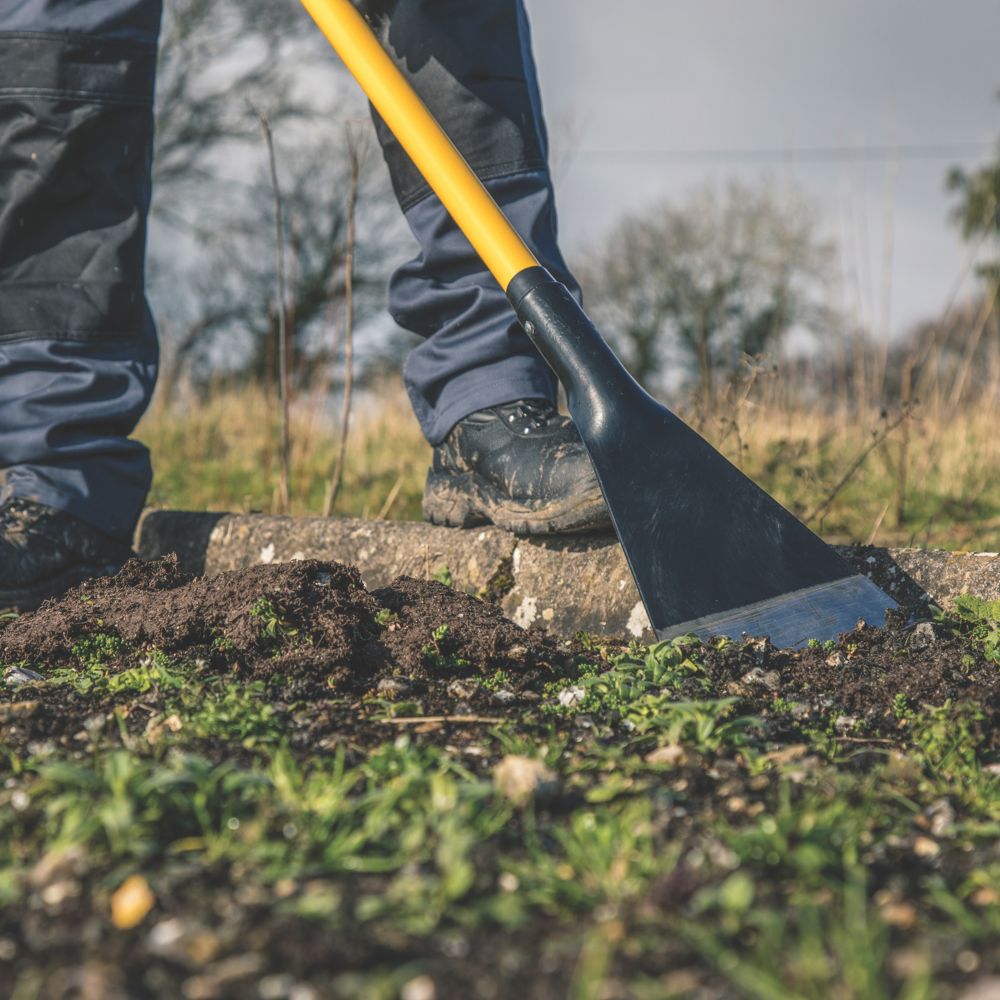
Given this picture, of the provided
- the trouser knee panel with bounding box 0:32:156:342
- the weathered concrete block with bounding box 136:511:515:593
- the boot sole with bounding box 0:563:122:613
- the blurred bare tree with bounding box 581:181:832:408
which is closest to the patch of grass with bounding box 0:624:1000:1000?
the weathered concrete block with bounding box 136:511:515:593

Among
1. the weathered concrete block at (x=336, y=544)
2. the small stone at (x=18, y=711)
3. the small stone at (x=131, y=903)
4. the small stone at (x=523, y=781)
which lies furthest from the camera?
the weathered concrete block at (x=336, y=544)

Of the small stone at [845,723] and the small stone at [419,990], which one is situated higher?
the small stone at [419,990]

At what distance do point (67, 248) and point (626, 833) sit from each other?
2343 millimetres

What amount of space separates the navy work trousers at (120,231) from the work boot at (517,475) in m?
0.07

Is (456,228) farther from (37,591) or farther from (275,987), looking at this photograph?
(275,987)

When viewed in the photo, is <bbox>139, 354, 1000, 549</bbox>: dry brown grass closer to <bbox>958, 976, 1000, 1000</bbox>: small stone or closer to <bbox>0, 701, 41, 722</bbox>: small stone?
<bbox>0, 701, 41, 722</bbox>: small stone

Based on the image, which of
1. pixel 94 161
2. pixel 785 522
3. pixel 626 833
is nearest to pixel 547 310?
pixel 785 522

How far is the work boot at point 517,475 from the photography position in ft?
6.93

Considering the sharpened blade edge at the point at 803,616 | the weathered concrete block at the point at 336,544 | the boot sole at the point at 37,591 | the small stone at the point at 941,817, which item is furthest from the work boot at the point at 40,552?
the small stone at the point at 941,817

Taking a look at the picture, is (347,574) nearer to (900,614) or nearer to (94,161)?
(900,614)

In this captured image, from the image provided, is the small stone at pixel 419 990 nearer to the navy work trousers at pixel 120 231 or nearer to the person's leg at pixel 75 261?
the navy work trousers at pixel 120 231

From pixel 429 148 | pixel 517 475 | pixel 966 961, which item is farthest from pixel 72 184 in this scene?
pixel 966 961

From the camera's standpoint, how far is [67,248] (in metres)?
2.72

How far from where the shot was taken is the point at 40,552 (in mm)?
2500
